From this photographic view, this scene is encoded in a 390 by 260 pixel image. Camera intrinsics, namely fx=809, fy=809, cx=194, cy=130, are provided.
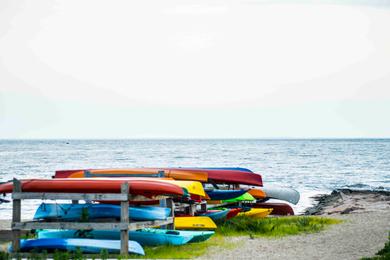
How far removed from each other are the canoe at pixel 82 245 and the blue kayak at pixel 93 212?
26.5 inches

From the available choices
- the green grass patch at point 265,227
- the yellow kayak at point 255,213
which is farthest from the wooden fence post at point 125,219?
the yellow kayak at point 255,213

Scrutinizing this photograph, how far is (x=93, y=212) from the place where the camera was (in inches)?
551

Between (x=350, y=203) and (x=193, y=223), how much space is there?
41.4 feet

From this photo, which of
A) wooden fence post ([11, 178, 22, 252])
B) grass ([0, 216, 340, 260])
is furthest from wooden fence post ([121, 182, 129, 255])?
wooden fence post ([11, 178, 22, 252])

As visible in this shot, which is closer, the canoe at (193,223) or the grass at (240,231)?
the grass at (240,231)

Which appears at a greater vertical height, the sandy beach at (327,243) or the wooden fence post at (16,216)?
the wooden fence post at (16,216)

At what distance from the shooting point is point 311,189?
139ft

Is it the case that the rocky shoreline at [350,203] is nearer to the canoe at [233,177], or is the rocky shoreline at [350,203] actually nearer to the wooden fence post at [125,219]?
the canoe at [233,177]

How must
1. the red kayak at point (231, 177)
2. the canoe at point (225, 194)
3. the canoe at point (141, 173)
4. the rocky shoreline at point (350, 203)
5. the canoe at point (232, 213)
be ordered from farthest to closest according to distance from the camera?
1. the rocky shoreline at point (350, 203)
2. the canoe at point (225, 194)
3. the red kayak at point (231, 177)
4. the canoe at point (232, 213)
5. the canoe at point (141, 173)

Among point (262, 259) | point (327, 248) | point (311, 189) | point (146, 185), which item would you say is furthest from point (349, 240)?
point (311, 189)

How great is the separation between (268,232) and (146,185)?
4370 millimetres

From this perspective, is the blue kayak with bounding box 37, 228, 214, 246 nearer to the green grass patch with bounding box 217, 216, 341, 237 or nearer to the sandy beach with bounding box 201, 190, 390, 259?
the sandy beach with bounding box 201, 190, 390, 259

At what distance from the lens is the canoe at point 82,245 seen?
42.1 ft

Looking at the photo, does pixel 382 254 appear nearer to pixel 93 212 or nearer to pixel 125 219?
pixel 125 219
